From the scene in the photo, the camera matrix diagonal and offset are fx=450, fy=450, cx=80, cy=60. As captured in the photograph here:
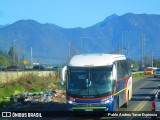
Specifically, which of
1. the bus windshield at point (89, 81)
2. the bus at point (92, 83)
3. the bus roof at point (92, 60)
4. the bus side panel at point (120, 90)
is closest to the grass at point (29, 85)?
the bus side panel at point (120, 90)

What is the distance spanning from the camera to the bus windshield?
19.4 meters

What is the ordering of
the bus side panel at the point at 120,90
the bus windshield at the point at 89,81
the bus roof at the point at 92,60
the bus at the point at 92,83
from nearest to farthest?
1. the bus at the point at 92,83
2. the bus windshield at the point at 89,81
3. the bus roof at the point at 92,60
4. the bus side panel at the point at 120,90

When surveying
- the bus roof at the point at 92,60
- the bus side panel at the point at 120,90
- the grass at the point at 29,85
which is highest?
the bus roof at the point at 92,60

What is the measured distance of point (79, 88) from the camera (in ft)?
64.0

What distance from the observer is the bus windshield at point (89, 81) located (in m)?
19.4

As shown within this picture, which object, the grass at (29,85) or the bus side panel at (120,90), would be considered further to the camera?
the grass at (29,85)

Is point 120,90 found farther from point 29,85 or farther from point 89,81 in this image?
point 29,85

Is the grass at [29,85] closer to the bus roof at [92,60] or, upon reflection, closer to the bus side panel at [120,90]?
the bus side panel at [120,90]

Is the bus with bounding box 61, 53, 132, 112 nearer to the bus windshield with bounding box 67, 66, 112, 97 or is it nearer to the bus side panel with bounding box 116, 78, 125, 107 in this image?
the bus windshield with bounding box 67, 66, 112, 97

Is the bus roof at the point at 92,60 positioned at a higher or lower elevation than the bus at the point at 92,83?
higher

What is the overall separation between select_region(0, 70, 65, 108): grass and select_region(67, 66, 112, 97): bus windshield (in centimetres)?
1606

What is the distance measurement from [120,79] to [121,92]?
65cm

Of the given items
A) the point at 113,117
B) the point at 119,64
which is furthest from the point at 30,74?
the point at 113,117

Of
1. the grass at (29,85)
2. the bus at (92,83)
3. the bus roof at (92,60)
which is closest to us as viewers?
the bus at (92,83)
